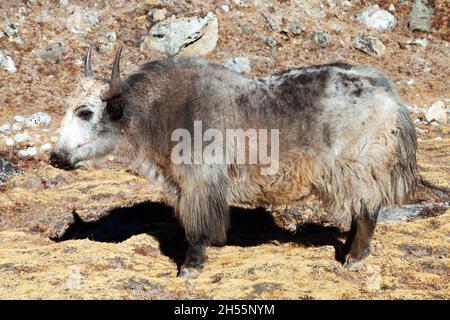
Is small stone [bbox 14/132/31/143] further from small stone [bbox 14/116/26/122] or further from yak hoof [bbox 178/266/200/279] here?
yak hoof [bbox 178/266/200/279]

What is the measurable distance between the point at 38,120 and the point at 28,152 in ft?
5.23

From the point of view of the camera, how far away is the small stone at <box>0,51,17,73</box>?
15.0 metres

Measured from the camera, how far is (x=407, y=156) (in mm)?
6277

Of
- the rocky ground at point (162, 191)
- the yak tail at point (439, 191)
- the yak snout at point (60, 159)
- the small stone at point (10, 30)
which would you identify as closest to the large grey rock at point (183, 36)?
the rocky ground at point (162, 191)

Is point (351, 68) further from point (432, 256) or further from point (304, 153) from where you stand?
point (432, 256)

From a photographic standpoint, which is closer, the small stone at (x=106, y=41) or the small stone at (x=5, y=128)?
the small stone at (x=5, y=128)

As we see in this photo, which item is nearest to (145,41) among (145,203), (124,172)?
(124,172)

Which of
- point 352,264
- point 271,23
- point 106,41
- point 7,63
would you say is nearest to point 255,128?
point 352,264

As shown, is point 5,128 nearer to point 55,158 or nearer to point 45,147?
point 45,147

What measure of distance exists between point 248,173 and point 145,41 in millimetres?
10460

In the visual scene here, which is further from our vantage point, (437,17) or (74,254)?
(437,17)

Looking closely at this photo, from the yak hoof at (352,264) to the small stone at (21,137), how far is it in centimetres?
929

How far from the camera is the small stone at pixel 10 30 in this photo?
15523 mm

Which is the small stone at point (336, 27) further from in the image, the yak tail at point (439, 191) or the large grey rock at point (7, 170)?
the large grey rock at point (7, 170)
